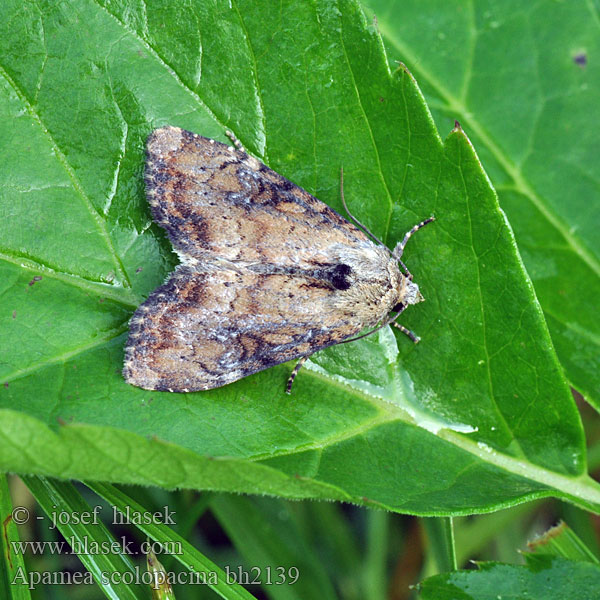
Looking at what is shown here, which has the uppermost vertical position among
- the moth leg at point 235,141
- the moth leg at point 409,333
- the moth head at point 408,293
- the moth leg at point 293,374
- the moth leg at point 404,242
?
the moth leg at point 235,141

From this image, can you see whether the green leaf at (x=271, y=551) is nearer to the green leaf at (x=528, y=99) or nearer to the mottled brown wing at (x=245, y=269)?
the mottled brown wing at (x=245, y=269)

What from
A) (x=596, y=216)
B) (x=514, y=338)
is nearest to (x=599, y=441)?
(x=596, y=216)

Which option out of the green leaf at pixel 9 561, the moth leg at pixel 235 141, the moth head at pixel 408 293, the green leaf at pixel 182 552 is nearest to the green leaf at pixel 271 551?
the green leaf at pixel 182 552

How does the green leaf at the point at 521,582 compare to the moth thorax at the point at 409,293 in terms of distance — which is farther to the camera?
the moth thorax at the point at 409,293

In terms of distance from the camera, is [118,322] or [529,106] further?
[529,106]

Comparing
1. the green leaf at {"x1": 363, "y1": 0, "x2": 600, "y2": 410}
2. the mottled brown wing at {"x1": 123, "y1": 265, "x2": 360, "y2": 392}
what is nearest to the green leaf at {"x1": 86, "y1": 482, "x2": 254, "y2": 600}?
the mottled brown wing at {"x1": 123, "y1": 265, "x2": 360, "y2": 392}

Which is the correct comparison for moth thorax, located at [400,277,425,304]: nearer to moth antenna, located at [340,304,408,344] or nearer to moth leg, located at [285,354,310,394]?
moth antenna, located at [340,304,408,344]

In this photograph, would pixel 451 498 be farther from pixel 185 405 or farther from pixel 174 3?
pixel 174 3
